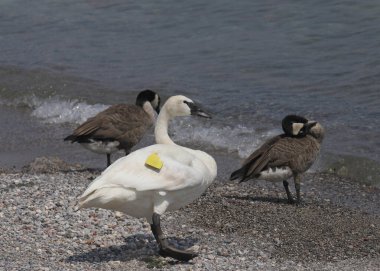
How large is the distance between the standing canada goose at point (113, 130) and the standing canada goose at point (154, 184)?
10.7 ft

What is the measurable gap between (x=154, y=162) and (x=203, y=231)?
4.52 ft

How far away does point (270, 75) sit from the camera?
16.0 meters

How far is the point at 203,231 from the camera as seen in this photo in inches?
332

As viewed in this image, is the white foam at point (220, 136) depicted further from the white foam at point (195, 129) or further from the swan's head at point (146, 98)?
the swan's head at point (146, 98)

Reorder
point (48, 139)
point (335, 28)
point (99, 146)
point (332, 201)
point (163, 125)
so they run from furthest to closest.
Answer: point (335, 28), point (48, 139), point (99, 146), point (332, 201), point (163, 125)

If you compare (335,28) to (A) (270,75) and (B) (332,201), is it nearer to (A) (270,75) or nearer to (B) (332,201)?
(A) (270,75)

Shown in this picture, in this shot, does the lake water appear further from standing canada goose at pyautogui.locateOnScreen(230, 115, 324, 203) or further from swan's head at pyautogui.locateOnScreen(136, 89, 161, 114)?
standing canada goose at pyautogui.locateOnScreen(230, 115, 324, 203)

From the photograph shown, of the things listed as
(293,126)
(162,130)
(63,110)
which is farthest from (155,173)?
(63,110)

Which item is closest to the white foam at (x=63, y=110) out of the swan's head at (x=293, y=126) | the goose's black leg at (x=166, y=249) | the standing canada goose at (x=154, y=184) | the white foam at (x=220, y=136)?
the white foam at (x=220, y=136)

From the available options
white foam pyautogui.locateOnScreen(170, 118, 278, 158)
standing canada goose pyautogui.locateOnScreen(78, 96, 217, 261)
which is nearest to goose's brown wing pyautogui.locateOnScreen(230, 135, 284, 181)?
standing canada goose pyautogui.locateOnScreen(78, 96, 217, 261)

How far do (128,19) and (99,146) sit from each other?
35.2 ft

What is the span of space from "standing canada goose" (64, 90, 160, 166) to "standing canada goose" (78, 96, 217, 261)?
326 centimetres

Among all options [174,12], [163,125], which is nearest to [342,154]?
[163,125]

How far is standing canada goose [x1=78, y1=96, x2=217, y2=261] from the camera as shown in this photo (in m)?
7.16
